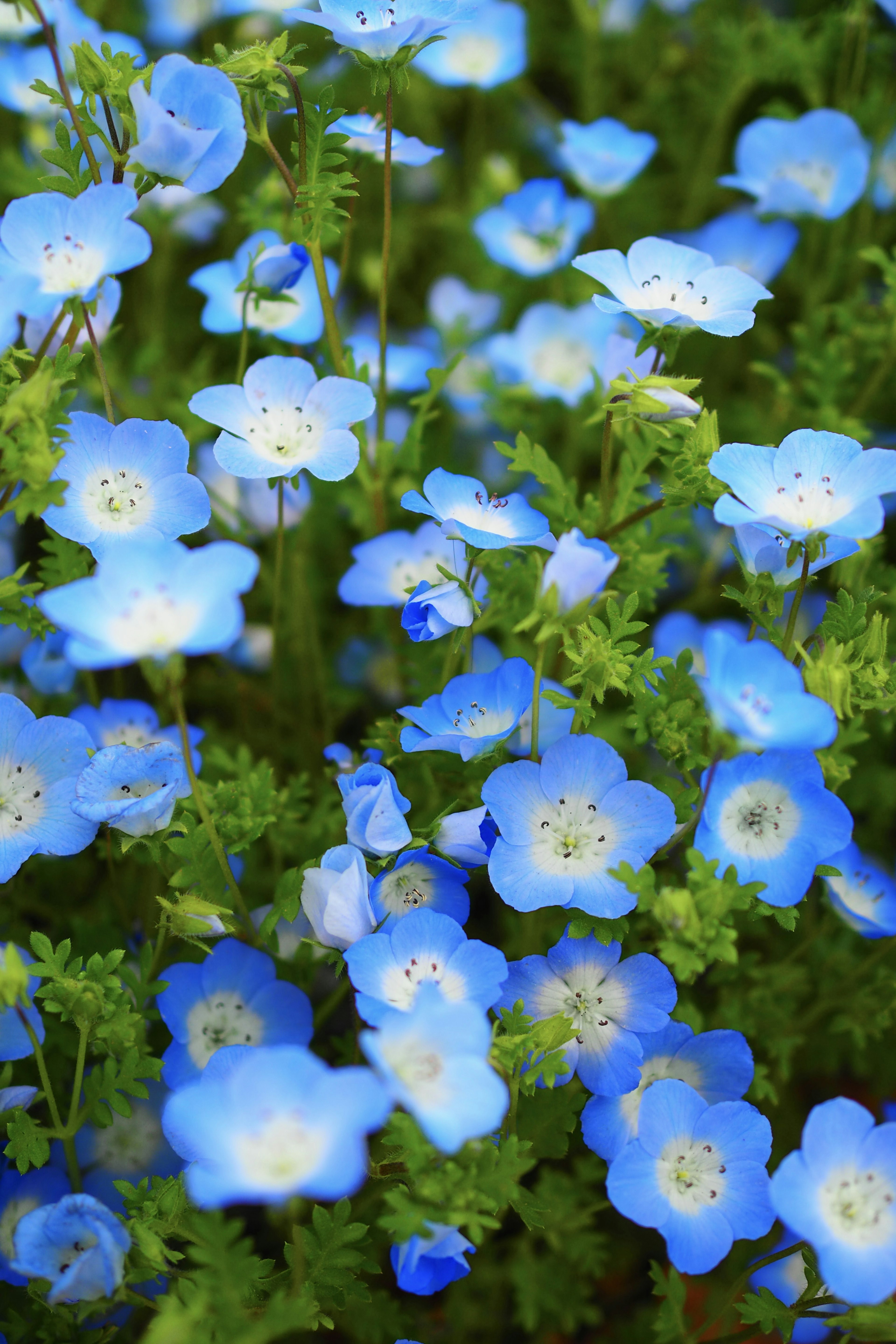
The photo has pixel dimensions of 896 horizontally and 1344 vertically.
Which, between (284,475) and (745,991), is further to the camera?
(745,991)

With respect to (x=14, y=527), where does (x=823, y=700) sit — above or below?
above

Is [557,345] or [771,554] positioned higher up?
[771,554]

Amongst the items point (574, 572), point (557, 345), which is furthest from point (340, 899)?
point (557, 345)

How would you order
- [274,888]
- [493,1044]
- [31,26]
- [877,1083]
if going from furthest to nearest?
[31,26] < [877,1083] < [274,888] < [493,1044]

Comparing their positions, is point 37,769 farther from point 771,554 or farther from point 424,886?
point 771,554

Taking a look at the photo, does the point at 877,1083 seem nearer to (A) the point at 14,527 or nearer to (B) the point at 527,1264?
(B) the point at 527,1264

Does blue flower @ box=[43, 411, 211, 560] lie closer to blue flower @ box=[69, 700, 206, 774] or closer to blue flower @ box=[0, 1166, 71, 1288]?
blue flower @ box=[69, 700, 206, 774]

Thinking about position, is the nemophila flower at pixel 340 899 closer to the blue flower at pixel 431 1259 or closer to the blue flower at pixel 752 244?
the blue flower at pixel 431 1259

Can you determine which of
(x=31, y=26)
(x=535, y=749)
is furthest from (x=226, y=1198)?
(x=31, y=26)

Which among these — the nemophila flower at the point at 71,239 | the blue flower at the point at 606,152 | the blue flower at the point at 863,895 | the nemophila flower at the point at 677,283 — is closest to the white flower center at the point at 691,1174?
the blue flower at the point at 863,895
